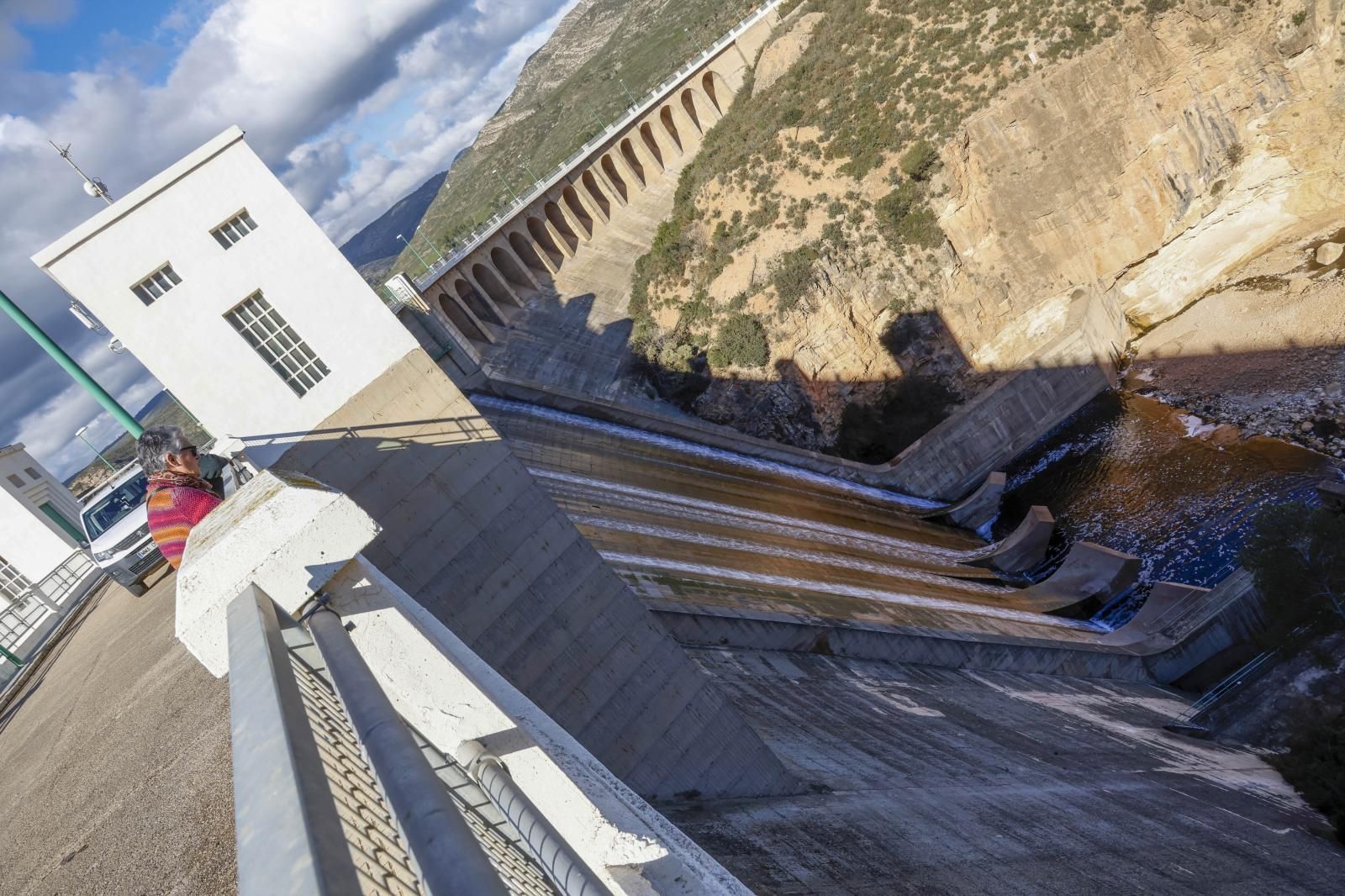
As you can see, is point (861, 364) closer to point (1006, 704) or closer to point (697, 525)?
point (697, 525)

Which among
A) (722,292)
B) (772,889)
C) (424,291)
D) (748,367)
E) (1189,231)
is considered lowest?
(1189,231)

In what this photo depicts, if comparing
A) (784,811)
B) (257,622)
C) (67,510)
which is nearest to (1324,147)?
(784,811)

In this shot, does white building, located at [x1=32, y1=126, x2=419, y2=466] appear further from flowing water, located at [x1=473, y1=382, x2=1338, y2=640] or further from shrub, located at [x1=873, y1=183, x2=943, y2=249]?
shrub, located at [x1=873, y1=183, x2=943, y2=249]

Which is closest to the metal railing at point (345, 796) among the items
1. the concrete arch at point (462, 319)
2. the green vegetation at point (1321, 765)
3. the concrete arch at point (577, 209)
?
the green vegetation at point (1321, 765)

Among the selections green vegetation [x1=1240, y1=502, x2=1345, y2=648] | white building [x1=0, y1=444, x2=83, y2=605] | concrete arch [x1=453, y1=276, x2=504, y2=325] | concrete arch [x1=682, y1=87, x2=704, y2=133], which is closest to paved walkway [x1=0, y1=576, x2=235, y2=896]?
white building [x1=0, y1=444, x2=83, y2=605]

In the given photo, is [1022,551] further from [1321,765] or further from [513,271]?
[513,271]

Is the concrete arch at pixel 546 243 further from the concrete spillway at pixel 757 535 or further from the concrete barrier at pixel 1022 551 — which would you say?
the concrete barrier at pixel 1022 551
